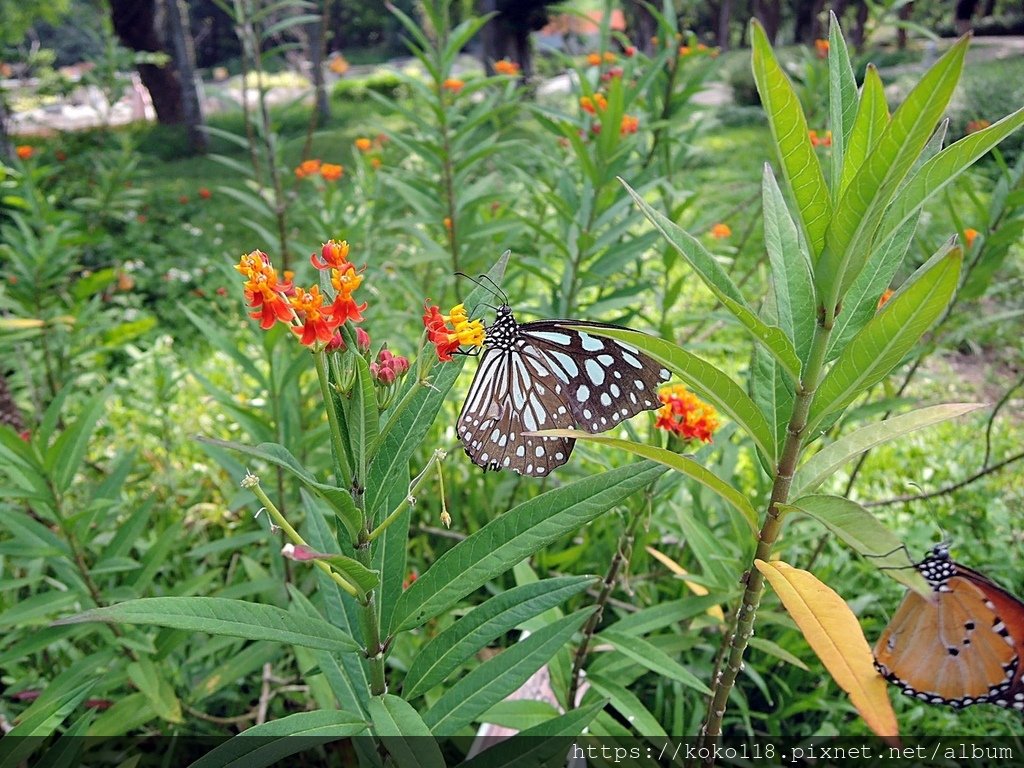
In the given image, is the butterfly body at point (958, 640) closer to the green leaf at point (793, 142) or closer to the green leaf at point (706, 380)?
the green leaf at point (706, 380)

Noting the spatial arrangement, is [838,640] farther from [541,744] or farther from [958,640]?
[541,744]

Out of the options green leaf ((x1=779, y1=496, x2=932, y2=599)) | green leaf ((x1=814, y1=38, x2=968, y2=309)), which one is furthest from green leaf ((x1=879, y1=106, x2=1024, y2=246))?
green leaf ((x1=779, y1=496, x2=932, y2=599))

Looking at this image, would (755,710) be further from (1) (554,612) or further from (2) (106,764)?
(2) (106,764)

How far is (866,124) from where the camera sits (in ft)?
2.20

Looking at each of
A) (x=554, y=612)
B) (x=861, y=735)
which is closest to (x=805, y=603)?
(x=554, y=612)

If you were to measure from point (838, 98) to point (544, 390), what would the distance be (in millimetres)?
671

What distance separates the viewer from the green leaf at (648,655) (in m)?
1.20

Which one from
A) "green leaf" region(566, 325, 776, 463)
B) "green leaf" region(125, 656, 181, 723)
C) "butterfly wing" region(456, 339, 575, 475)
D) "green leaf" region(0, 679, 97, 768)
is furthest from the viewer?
"green leaf" region(125, 656, 181, 723)

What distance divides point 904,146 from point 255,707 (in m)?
1.94

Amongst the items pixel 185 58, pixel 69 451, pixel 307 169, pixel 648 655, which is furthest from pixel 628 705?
pixel 185 58

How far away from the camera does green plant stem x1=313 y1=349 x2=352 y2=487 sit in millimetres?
685

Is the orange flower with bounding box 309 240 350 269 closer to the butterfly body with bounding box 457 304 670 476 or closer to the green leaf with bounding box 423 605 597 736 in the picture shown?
the butterfly body with bounding box 457 304 670 476

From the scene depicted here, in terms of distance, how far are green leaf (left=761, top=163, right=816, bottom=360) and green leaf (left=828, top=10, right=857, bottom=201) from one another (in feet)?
0.25

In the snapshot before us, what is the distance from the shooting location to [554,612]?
4.59 feet
